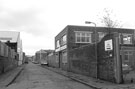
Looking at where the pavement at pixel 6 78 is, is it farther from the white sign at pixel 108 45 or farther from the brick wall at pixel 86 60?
the white sign at pixel 108 45

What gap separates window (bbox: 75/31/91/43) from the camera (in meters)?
32.2

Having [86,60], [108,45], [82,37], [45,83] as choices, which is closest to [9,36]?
[82,37]

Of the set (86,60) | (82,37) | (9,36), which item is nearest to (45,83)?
(86,60)

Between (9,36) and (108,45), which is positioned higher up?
(9,36)

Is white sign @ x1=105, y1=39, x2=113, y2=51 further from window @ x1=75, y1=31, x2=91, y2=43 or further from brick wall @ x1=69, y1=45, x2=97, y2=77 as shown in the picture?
window @ x1=75, y1=31, x2=91, y2=43

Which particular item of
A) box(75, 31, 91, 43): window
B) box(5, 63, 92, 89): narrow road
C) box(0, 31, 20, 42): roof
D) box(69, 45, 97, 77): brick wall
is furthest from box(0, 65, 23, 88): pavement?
box(0, 31, 20, 42): roof

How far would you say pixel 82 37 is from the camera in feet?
107

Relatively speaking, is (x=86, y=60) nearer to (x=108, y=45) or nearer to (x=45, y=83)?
(x=108, y=45)

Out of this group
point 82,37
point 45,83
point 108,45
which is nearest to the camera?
point 108,45

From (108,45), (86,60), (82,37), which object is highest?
(82,37)

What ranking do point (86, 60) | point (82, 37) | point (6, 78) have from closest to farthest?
point (6, 78) → point (86, 60) → point (82, 37)

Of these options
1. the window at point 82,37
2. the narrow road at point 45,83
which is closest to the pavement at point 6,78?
the narrow road at point 45,83

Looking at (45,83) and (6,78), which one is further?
(6,78)

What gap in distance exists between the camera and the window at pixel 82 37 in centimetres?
3223
